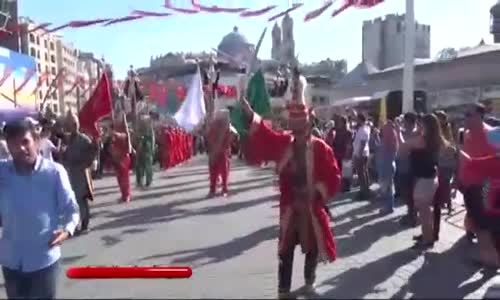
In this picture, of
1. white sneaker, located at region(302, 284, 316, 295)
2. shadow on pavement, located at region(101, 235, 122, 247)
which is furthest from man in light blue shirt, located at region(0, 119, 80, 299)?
shadow on pavement, located at region(101, 235, 122, 247)

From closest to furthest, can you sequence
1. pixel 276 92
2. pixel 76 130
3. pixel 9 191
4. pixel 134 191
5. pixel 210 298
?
pixel 9 191
pixel 210 298
pixel 76 130
pixel 134 191
pixel 276 92

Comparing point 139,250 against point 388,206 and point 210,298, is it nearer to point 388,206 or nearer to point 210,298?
point 210,298

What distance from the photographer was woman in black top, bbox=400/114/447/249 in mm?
8234

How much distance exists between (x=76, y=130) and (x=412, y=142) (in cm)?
467

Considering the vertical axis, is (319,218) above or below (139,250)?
above

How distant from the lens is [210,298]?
6.04m

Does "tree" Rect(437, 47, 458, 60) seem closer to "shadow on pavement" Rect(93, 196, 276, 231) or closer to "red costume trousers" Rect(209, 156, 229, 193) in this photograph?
"red costume trousers" Rect(209, 156, 229, 193)

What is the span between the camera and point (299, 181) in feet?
20.0

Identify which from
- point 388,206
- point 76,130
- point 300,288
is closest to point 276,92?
point 388,206

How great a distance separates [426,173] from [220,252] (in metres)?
2.67

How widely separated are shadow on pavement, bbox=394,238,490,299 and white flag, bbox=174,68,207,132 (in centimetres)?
1178

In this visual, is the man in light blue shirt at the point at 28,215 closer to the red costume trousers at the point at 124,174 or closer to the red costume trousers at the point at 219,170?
the red costume trousers at the point at 124,174

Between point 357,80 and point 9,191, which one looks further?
point 357,80
